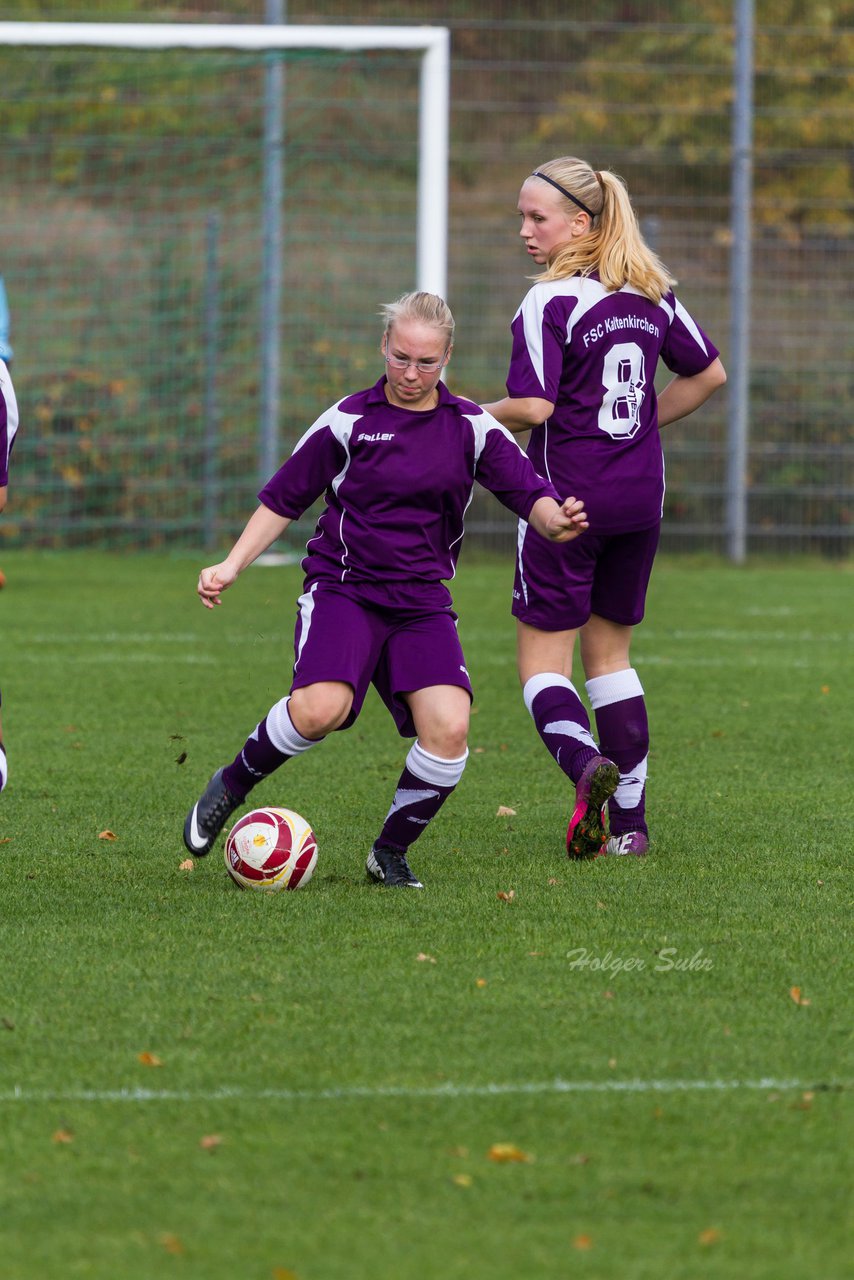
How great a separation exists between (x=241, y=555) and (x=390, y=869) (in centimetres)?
88

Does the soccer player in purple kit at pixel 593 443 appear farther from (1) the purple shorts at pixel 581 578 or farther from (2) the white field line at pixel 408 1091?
(2) the white field line at pixel 408 1091

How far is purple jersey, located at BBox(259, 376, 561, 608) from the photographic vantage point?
14.8 ft

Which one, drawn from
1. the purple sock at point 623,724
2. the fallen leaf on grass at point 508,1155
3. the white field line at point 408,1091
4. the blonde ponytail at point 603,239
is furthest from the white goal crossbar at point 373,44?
the fallen leaf on grass at point 508,1155

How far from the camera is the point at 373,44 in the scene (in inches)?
487

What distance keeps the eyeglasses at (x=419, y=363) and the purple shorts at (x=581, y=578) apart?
2.16 ft

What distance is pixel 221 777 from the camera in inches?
185

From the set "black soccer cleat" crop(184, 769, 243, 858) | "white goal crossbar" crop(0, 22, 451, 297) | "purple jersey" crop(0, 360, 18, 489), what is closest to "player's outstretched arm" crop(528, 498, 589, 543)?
"black soccer cleat" crop(184, 769, 243, 858)

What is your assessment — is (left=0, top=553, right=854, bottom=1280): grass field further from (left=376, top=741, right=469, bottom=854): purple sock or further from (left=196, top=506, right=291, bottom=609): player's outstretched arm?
(left=196, top=506, right=291, bottom=609): player's outstretched arm

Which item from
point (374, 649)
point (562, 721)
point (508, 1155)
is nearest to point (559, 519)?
point (374, 649)

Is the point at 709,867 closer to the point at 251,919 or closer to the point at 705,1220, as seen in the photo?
the point at 251,919

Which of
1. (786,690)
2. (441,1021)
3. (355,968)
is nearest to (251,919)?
(355,968)

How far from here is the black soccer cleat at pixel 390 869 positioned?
182 inches

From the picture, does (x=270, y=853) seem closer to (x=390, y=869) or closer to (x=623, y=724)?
(x=390, y=869)

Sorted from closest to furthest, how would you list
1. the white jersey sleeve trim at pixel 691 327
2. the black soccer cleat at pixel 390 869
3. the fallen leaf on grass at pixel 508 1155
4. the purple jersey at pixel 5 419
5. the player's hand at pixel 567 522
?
the fallen leaf on grass at pixel 508 1155 < the purple jersey at pixel 5 419 < the player's hand at pixel 567 522 < the black soccer cleat at pixel 390 869 < the white jersey sleeve trim at pixel 691 327
